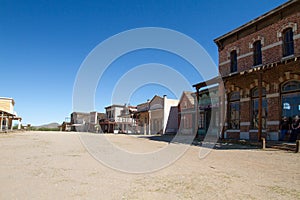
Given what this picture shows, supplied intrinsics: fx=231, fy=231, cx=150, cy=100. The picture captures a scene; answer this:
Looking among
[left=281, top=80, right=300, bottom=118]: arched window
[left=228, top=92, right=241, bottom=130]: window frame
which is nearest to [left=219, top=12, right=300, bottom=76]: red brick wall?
[left=281, top=80, right=300, bottom=118]: arched window

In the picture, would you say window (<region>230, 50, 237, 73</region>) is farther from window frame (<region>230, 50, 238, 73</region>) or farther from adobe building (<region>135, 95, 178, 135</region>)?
adobe building (<region>135, 95, 178, 135</region>)

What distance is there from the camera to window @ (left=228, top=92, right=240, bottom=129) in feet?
56.5

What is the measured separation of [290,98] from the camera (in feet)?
43.8

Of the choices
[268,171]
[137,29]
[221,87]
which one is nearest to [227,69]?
[221,87]

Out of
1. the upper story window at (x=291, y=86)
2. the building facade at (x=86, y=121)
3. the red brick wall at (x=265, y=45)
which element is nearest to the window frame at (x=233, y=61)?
the red brick wall at (x=265, y=45)

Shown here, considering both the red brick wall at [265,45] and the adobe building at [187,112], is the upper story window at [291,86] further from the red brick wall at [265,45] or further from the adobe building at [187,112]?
the adobe building at [187,112]

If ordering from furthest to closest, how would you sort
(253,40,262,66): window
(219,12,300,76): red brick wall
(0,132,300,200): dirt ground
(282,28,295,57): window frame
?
(253,40,262,66): window
(282,28,295,57): window frame
(219,12,300,76): red brick wall
(0,132,300,200): dirt ground

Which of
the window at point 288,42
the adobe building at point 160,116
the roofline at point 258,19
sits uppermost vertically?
the roofline at point 258,19

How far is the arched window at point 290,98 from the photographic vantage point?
1298 centimetres

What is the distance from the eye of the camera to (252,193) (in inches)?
175

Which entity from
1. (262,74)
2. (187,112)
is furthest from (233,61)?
(187,112)

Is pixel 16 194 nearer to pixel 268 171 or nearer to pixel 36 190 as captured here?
pixel 36 190

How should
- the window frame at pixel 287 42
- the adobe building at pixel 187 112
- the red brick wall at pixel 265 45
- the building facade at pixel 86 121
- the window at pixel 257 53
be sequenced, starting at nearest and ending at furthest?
the red brick wall at pixel 265 45, the window frame at pixel 287 42, the window at pixel 257 53, the adobe building at pixel 187 112, the building facade at pixel 86 121

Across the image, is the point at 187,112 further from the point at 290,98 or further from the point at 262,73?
the point at 262,73
